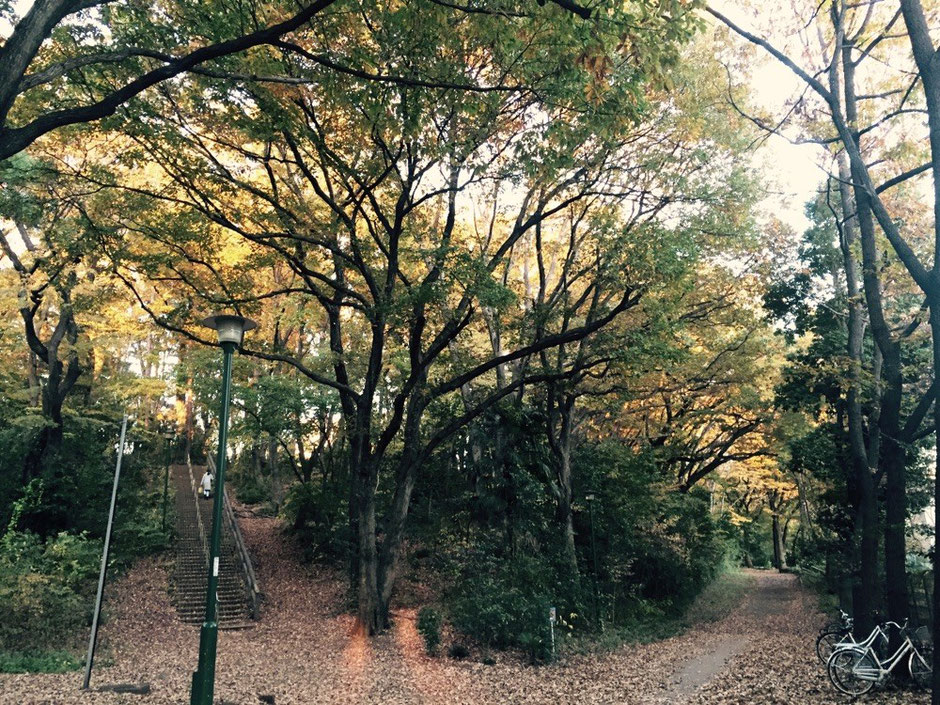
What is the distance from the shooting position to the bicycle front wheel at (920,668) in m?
8.61

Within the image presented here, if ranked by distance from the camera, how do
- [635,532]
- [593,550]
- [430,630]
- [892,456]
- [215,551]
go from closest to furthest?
1. [215,551]
2. [892,456]
3. [430,630]
4. [593,550]
5. [635,532]

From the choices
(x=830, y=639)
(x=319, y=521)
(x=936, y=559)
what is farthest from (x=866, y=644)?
(x=319, y=521)

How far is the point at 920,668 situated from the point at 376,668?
833cm

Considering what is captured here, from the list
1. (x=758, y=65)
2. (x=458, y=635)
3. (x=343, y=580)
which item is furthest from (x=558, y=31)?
(x=343, y=580)

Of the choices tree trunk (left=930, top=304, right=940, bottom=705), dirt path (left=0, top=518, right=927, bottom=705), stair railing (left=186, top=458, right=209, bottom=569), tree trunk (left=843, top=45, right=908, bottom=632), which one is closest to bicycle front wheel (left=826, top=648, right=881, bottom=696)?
dirt path (left=0, top=518, right=927, bottom=705)

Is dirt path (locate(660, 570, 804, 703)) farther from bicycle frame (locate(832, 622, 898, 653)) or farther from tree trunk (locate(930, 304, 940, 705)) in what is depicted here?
tree trunk (locate(930, 304, 940, 705))

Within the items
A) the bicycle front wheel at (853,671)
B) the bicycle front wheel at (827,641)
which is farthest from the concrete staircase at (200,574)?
the bicycle front wheel at (853,671)

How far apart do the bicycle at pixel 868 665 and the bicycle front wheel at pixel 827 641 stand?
1849 mm

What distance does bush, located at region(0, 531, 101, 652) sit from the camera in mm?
12148

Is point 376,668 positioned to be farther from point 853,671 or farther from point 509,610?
point 853,671

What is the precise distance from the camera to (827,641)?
11.1 meters

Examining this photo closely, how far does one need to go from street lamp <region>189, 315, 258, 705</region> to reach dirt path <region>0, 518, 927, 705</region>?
1534mm

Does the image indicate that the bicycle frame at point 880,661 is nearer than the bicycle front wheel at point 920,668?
Yes

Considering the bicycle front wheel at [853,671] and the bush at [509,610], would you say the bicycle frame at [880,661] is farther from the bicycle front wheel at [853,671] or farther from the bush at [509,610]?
the bush at [509,610]
